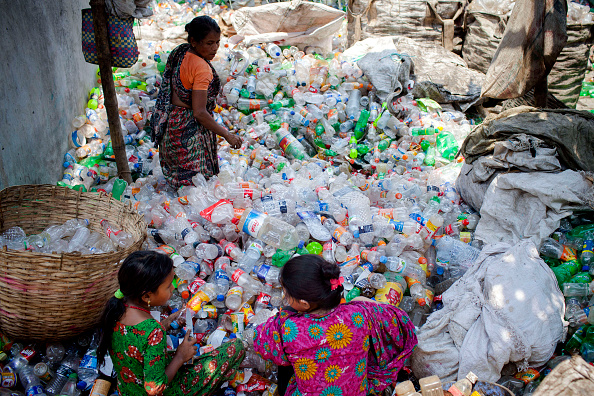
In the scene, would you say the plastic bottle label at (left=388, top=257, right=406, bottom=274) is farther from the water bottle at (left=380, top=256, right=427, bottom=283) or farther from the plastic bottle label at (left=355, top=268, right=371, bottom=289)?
the plastic bottle label at (left=355, top=268, right=371, bottom=289)

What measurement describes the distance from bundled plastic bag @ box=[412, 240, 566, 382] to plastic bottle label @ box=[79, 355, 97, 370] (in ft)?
5.92

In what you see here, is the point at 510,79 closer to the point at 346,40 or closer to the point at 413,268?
the point at 413,268

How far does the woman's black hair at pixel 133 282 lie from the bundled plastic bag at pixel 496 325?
4.99 ft

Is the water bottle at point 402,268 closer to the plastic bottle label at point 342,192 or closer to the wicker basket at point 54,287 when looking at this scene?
the plastic bottle label at point 342,192

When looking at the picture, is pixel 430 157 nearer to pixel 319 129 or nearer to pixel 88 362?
pixel 319 129

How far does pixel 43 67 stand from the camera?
12.8 ft

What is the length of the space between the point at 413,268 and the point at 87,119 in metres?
4.06

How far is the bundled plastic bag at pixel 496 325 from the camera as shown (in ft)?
7.37

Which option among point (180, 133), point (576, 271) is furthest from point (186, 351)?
point (576, 271)

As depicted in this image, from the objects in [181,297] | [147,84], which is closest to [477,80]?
[147,84]

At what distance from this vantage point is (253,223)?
3.11m

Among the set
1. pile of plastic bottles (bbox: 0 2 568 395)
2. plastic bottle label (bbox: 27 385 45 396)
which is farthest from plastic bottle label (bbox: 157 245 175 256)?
plastic bottle label (bbox: 27 385 45 396)

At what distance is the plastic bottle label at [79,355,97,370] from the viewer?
2.31 metres

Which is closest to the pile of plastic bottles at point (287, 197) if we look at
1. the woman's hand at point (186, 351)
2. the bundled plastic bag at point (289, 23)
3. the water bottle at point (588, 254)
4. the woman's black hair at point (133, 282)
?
the water bottle at point (588, 254)
